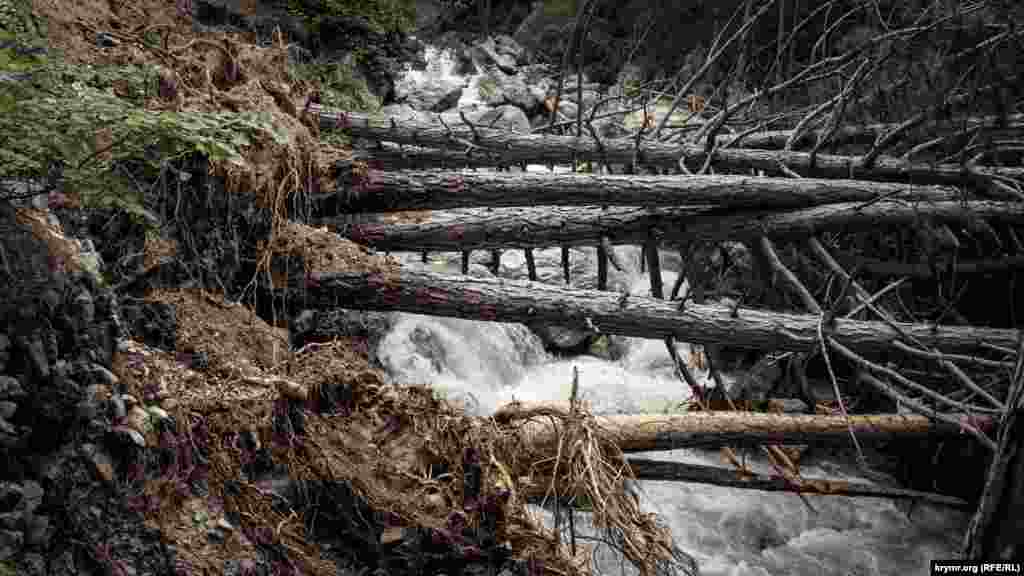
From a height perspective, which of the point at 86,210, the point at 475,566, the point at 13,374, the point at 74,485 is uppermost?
the point at 86,210

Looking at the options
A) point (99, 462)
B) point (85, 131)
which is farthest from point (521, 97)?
point (99, 462)

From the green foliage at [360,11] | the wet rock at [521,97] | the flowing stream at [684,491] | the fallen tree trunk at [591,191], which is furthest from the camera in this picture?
the wet rock at [521,97]

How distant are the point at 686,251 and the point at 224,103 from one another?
333 centimetres

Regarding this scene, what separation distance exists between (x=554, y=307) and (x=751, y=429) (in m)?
1.58

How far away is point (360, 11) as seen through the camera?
9.34 m

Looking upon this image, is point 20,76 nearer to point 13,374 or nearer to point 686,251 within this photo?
point 13,374

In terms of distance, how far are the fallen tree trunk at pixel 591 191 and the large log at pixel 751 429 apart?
57.2 inches

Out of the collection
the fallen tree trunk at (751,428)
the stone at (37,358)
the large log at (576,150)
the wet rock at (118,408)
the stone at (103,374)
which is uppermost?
the large log at (576,150)

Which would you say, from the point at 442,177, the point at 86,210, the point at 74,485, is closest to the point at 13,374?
the point at 74,485

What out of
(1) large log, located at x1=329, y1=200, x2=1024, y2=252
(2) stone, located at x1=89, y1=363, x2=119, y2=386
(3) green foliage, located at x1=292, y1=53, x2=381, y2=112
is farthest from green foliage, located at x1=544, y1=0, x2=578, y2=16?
(2) stone, located at x1=89, y1=363, x2=119, y2=386

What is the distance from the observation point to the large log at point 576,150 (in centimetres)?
552

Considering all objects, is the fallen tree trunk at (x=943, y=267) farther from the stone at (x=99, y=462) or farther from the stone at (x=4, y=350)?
the stone at (x=4, y=350)

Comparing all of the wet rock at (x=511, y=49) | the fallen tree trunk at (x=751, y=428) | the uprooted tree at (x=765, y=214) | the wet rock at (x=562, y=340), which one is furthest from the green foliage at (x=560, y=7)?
the fallen tree trunk at (x=751, y=428)

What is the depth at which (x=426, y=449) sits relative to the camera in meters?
2.86
